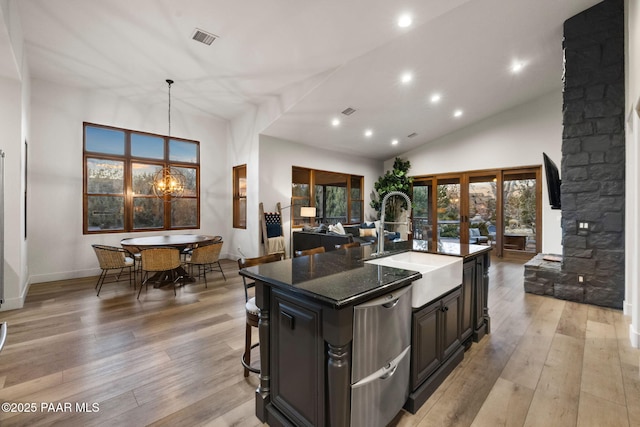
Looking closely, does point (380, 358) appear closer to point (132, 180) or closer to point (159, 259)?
point (159, 259)

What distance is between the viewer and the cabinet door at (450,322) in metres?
2.07

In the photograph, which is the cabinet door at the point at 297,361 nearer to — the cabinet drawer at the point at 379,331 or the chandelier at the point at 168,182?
the cabinet drawer at the point at 379,331

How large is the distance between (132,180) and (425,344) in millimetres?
6166

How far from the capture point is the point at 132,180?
5.73 m

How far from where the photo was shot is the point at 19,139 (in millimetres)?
3523

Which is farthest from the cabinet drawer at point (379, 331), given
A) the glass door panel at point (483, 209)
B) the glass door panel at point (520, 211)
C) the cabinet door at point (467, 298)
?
the glass door panel at point (520, 211)

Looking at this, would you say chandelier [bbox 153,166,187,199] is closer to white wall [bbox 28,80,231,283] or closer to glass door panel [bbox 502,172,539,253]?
white wall [bbox 28,80,231,283]

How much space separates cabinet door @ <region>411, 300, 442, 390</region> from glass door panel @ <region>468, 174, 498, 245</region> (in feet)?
21.2

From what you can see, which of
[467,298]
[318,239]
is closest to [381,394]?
[467,298]

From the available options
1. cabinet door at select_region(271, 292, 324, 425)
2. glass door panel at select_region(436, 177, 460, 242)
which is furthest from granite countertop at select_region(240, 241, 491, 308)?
glass door panel at select_region(436, 177, 460, 242)

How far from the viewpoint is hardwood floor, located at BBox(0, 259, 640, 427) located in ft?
5.76

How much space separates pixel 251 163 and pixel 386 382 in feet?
18.9

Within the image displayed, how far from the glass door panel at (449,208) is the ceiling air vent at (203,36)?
7.19 metres

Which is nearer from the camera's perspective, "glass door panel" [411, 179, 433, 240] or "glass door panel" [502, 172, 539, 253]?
"glass door panel" [502, 172, 539, 253]
